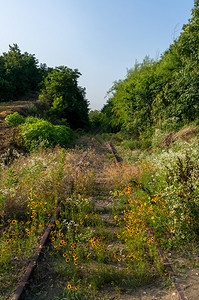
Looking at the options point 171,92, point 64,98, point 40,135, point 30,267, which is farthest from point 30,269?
point 64,98

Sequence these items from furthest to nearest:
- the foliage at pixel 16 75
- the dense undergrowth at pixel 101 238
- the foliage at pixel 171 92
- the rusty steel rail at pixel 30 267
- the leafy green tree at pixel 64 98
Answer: the foliage at pixel 16 75
the leafy green tree at pixel 64 98
the foliage at pixel 171 92
the dense undergrowth at pixel 101 238
the rusty steel rail at pixel 30 267

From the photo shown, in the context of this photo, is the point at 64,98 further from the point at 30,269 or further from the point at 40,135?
the point at 30,269

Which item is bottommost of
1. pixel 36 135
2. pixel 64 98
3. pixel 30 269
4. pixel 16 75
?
pixel 30 269

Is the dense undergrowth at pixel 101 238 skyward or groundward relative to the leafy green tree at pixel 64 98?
groundward

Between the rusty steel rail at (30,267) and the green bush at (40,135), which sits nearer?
the rusty steel rail at (30,267)

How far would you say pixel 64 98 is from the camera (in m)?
23.7

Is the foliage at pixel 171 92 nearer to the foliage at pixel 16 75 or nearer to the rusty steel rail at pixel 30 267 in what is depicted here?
the rusty steel rail at pixel 30 267

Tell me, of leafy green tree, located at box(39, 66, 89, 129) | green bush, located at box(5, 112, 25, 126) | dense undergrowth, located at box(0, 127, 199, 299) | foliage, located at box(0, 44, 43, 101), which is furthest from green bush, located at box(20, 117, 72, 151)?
foliage, located at box(0, 44, 43, 101)

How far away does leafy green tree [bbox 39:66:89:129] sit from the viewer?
22447mm

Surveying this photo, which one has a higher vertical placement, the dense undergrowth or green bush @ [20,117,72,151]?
green bush @ [20,117,72,151]

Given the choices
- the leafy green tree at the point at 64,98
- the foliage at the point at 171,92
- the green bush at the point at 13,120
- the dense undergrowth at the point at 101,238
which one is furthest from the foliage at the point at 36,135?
the leafy green tree at the point at 64,98

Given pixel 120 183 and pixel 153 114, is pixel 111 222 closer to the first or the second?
pixel 120 183

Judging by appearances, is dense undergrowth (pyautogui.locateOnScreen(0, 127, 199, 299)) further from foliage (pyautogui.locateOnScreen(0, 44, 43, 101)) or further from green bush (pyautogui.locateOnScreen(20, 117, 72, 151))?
foliage (pyautogui.locateOnScreen(0, 44, 43, 101))

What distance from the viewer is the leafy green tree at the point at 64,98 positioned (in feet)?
73.6
